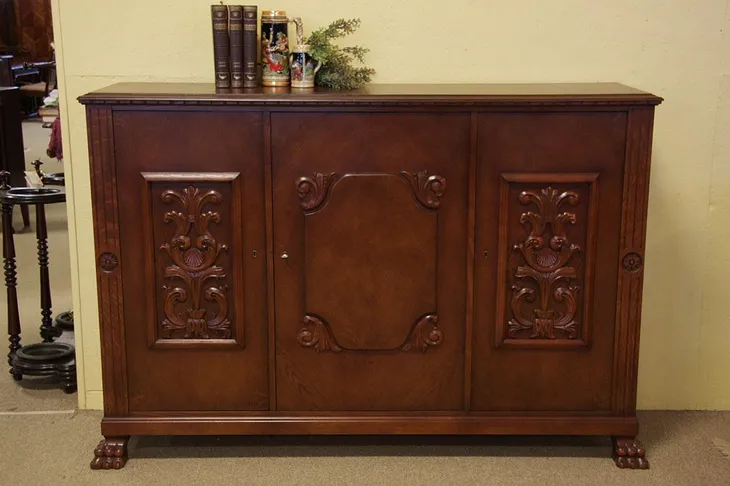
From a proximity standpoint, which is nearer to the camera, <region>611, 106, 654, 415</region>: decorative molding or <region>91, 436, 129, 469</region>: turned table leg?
<region>611, 106, 654, 415</region>: decorative molding

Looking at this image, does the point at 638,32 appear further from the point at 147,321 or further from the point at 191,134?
the point at 147,321

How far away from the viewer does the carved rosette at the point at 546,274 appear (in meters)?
2.78

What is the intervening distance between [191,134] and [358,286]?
689 millimetres

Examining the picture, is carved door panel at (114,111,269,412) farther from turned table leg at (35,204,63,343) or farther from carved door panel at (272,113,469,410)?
turned table leg at (35,204,63,343)

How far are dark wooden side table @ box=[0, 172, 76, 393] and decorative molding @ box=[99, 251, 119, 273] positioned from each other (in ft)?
2.77

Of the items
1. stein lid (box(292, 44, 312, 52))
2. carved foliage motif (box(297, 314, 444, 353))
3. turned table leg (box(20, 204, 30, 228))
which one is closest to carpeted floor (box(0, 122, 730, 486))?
carved foliage motif (box(297, 314, 444, 353))

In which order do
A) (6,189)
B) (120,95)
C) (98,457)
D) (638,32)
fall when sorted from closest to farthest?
(120,95) → (98,457) → (638,32) → (6,189)

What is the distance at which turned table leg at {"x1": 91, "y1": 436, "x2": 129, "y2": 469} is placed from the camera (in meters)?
2.93

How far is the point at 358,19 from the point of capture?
312 cm

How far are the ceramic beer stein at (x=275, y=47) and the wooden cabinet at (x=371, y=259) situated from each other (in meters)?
0.26

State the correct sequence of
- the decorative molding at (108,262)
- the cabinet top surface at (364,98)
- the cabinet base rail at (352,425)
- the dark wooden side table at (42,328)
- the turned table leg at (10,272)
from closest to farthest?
the cabinet top surface at (364,98), the decorative molding at (108,262), the cabinet base rail at (352,425), the dark wooden side table at (42,328), the turned table leg at (10,272)

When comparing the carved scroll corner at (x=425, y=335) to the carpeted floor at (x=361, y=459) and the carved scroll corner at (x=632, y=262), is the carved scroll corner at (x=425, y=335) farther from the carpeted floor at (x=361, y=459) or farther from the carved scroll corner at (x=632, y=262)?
the carved scroll corner at (x=632, y=262)

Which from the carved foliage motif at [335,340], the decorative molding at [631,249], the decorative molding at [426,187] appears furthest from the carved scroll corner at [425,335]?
the decorative molding at [631,249]

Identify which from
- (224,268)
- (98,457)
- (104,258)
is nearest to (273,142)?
(224,268)
